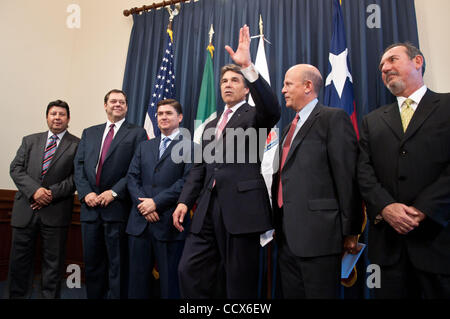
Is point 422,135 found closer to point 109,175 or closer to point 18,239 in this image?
point 109,175

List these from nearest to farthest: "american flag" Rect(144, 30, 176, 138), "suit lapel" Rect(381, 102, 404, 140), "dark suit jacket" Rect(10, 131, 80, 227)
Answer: "suit lapel" Rect(381, 102, 404, 140)
"dark suit jacket" Rect(10, 131, 80, 227)
"american flag" Rect(144, 30, 176, 138)

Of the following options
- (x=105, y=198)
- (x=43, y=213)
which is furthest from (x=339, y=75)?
(x=43, y=213)

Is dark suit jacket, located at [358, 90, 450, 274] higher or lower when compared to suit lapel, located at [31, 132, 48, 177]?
lower

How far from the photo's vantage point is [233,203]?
6.60ft

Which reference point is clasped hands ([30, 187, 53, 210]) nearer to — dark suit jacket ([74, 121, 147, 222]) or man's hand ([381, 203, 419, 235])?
dark suit jacket ([74, 121, 147, 222])

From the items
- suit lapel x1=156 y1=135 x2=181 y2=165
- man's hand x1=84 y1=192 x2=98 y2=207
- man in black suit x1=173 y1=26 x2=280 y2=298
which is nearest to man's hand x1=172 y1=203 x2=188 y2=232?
man in black suit x1=173 y1=26 x2=280 y2=298

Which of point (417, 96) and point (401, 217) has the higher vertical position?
point (417, 96)

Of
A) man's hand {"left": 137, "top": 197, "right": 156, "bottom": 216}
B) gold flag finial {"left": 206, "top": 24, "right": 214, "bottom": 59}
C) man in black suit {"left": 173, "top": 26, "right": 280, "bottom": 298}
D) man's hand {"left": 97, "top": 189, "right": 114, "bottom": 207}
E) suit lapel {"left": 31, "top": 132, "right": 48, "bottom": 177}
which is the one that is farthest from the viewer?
gold flag finial {"left": 206, "top": 24, "right": 214, "bottom": 59}

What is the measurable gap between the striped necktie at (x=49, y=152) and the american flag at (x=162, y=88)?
3.31 ft

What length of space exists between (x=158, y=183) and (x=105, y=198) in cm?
43

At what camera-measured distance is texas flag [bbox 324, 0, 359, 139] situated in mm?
3223

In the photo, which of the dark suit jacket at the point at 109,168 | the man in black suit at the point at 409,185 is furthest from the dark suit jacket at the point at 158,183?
the man in black suit at the point at 409,185

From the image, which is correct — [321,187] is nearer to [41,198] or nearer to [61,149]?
[41,198]

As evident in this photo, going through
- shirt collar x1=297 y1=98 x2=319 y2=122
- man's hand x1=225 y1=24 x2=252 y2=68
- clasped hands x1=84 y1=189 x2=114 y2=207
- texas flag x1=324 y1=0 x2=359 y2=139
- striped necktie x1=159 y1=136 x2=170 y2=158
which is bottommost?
clasped hands x1=84 y1=189 x2=114 y2=207
